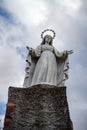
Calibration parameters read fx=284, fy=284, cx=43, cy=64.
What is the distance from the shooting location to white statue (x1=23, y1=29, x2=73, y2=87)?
364 inches

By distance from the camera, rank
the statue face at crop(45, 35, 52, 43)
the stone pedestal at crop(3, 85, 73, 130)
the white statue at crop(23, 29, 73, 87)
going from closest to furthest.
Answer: the stone pedestal at crop(3, 85, 73, 130)
the white statue at crop(23, 29, 73, 87)
the statue face at crop(45, 35, 52, 43)

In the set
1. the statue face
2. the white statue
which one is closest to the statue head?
the statue face

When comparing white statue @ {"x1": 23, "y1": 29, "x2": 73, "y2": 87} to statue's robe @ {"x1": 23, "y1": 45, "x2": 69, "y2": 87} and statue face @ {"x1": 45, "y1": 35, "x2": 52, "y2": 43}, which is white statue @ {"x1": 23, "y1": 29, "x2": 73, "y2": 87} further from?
statue face @ {"x1": 45, "y1": 35, "x2": 52, "y2": 43}

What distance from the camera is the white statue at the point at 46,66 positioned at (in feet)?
30.3

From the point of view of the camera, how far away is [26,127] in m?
7.45

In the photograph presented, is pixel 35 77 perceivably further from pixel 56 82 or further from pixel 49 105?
pixel 49 105

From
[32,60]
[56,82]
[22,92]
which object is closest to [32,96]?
[22,92]

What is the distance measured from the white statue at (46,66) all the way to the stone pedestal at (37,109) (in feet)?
2.46

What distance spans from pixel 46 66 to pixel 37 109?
209 cm

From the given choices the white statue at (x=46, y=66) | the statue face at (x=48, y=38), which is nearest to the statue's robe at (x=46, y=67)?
the white statue at (x=46, y=66)

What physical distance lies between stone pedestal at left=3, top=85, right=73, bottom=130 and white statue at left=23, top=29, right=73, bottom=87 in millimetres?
751

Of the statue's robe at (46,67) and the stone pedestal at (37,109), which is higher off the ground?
the statue's robe at (46,67)

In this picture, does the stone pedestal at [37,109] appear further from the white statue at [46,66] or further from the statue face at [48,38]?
the statue face at [48,38]

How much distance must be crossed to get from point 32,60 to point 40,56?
0.32 meters
